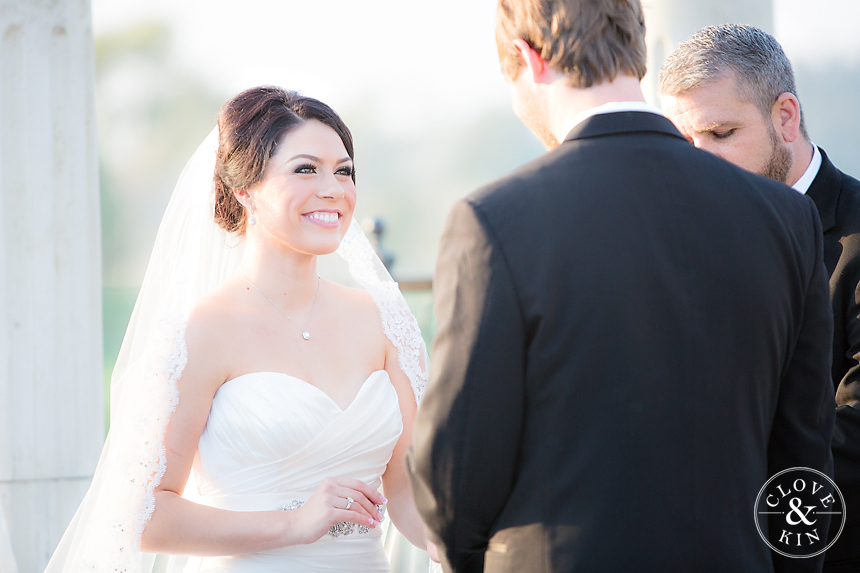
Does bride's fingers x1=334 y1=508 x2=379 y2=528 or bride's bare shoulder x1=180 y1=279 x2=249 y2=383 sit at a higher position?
bride's bare shoulder x1=180 y1=279 x2=249 y2=383

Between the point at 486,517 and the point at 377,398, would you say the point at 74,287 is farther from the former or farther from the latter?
the point at 486,517

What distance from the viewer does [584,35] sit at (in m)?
1.52

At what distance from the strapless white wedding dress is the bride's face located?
18.2 inches

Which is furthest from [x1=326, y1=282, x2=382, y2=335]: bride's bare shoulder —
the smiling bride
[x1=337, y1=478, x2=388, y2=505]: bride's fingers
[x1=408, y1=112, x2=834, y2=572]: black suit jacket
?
[x1=408, y1=112, x2=834, y2=572]: black suit jacket

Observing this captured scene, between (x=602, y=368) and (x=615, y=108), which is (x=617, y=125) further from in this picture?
(x=602, y=368)

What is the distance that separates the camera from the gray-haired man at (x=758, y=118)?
2141 mm


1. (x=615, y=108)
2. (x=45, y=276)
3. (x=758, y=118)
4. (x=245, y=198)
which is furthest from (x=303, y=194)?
(x=45, y=276)

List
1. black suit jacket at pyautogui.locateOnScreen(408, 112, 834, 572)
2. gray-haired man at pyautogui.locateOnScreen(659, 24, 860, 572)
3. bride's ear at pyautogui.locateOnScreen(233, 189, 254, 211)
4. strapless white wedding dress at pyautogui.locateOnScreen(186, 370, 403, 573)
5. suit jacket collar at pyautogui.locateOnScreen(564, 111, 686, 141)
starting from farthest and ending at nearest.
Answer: bride's ear at pyautogui.locateOnScreen(233, 189, 254, 211), strapless white wedding dress at pyautogui.locateOnScreen(186, 370, 403, 573), gray-haired man at pyautogui.locateOnScreen(659, 24, 860, 572), suit jacket collar at pyautogui.locateOnScreen(564, 111, 686, 141), black suit jacket at pyautogui.locateOnScreen(408, 112, 834, 572)

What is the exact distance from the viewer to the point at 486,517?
1461 millimetres

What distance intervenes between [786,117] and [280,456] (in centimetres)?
183

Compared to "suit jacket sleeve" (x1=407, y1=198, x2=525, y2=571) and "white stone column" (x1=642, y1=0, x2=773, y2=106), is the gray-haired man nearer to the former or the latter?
"suit jacket sleeve" (x1=407, y1=198, x2=525, y2=571)

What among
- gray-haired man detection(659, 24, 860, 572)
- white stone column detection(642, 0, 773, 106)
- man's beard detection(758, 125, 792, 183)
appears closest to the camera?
gray-haired man detection(659, 24, 860, 572)

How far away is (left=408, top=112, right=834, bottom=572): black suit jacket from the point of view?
1381 mm

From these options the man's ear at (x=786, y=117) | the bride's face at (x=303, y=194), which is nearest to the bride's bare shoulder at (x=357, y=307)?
the bride's face at (x=303, y=194)
